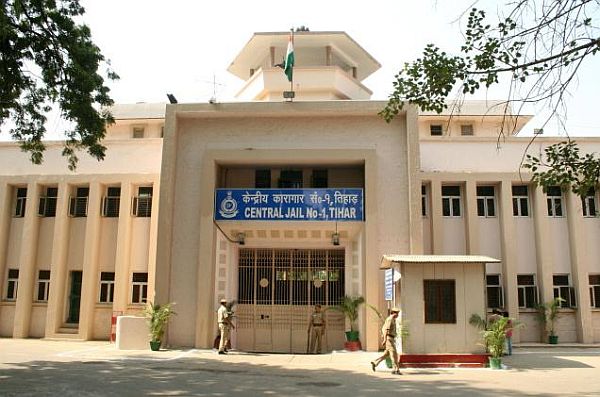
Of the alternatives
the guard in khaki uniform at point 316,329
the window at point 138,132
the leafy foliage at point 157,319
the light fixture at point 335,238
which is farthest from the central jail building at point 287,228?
the window at point 138,132

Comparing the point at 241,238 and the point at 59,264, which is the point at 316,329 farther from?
the point at 59,264

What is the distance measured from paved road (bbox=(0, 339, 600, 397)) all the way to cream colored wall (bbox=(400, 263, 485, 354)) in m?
0.71

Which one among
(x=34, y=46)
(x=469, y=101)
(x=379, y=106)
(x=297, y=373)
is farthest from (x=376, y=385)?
(x=469, y=101)

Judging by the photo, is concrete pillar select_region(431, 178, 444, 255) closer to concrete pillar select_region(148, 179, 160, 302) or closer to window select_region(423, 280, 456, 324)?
window select_region(423, 280, 456, 324)

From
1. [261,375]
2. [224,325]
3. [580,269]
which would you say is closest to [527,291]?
[580,269]

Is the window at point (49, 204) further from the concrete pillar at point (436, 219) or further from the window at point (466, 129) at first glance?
the window at point (466, 129)

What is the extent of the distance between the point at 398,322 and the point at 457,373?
176 cm

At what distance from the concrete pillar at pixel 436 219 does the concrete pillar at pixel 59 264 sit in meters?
11.8

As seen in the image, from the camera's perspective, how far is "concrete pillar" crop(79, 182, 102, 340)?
54.8ft

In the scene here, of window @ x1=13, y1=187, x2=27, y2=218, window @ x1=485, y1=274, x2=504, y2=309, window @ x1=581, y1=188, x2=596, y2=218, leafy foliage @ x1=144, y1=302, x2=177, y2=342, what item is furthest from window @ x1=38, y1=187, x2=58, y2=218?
window @ x1=581, y1=188, x2=596, y2=218

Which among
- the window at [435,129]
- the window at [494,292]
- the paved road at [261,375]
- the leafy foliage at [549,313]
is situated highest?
the window at [435,129]

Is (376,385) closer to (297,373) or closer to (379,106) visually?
(297,373)

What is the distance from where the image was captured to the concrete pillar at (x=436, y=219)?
55.0ft

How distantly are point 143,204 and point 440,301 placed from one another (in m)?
10.2
